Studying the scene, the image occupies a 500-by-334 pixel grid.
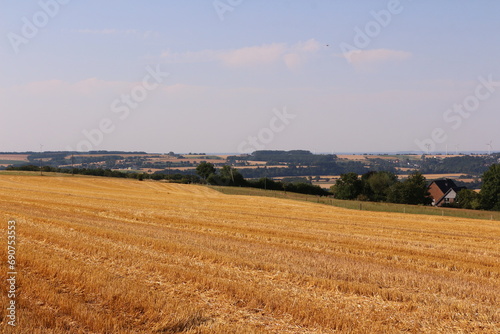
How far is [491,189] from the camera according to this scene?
89.7m

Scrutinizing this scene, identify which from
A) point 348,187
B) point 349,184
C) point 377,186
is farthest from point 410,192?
point 349,184

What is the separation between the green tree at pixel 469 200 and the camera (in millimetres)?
91512

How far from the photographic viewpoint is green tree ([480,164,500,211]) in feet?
291

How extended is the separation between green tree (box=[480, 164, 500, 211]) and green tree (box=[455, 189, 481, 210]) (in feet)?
3.70

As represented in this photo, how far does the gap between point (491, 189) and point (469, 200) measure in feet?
27.9

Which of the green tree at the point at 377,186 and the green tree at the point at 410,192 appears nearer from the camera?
the green tree at the point at 410,192

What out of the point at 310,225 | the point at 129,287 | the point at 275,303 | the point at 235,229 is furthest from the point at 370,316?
the point at 310,225

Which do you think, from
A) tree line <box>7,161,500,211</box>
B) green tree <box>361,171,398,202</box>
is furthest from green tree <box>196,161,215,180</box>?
green tree <box>361,171,398,202</box>

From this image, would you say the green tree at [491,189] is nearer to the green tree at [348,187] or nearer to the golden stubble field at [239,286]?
the green tree at [348,187]

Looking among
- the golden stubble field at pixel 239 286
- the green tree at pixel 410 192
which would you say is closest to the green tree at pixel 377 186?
the green tree at pixel 410 192

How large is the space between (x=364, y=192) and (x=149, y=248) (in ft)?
336

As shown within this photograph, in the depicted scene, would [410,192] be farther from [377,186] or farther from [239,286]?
[239,286]

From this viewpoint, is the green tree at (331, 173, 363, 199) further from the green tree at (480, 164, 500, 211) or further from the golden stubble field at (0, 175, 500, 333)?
the golden stubble field at (0, 175, 500, 333)

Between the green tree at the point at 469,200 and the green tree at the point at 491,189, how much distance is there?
113cm
